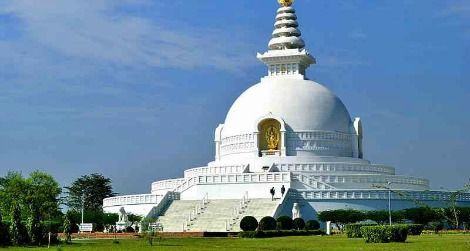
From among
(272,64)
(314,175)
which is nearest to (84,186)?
(272,64)

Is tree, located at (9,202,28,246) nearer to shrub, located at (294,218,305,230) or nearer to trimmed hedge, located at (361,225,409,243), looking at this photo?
trimmed hedge, located at (361,225,409,243)

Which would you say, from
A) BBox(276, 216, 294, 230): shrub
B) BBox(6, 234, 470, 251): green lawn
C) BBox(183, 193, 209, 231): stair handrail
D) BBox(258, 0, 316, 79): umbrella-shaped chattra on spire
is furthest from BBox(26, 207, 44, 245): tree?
BBox(258, 0, 316, 79): umbrella-shaped chattra on spire

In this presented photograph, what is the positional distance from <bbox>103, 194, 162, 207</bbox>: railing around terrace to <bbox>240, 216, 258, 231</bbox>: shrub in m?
13.4

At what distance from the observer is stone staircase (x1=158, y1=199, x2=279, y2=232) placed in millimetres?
49219

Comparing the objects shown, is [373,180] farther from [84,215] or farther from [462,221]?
[84,215]

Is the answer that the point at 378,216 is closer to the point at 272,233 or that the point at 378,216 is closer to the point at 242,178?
the point at 242,178

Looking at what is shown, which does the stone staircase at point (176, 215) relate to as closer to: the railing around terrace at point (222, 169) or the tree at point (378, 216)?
the railing around terrace at point (222, 169)

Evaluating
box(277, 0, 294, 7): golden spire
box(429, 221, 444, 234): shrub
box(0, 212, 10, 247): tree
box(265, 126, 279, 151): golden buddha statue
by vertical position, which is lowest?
box(0, 212, 10, 247): tree

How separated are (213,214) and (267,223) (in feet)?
22.7

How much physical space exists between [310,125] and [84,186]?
28.7 meters

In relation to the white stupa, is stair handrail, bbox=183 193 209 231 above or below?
below

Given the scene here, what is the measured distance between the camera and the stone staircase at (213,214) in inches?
1938

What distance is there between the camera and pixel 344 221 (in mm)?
50219

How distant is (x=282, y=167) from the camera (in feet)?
197
